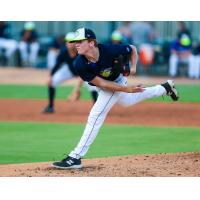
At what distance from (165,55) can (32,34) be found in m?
4.03

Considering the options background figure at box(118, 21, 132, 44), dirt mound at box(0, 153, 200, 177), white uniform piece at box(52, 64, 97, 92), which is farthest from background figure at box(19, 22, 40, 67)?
dirt mound at box(0, 153, 200, 177)

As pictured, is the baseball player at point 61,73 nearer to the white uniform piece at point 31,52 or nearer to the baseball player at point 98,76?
the baseball player at point 98,76

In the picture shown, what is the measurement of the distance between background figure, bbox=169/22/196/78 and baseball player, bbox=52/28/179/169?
12.2 metres

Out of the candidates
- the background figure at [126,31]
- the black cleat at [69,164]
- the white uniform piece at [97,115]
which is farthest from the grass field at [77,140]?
the background figure at [126,31]

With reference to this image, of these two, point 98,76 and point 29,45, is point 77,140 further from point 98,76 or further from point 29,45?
point 29,45

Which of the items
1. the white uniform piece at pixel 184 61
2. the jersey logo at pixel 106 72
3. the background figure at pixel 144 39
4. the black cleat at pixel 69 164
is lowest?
the white uniform piece at pixel 184 61

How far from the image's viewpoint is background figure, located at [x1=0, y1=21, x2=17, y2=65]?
21219 mm

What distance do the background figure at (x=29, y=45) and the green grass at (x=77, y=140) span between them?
922 cm

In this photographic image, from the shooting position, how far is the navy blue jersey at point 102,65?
7305 millimetres

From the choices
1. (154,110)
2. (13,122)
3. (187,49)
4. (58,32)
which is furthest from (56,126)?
(58,32)

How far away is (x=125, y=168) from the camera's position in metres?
7.52

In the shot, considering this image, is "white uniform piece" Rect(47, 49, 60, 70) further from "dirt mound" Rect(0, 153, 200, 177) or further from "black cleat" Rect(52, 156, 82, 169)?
"black cleat" Rect(52, 156, 82, 169)

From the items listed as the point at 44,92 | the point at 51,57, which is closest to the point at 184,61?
the point at 51,57

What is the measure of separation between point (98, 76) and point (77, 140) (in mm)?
3122
